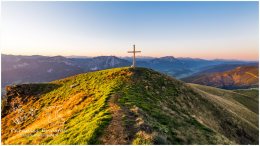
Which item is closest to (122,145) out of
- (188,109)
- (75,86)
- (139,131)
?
(139,131)

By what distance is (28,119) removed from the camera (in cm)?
3058

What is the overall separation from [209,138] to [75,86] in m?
25.4

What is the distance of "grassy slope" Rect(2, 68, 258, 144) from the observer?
1850 centimetres

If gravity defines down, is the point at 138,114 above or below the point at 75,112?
above

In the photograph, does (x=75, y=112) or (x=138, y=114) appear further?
(x=75, y=112)

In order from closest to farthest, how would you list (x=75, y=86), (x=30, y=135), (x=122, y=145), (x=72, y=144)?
(x=122, y=145)
(x=72, y=144)
(x=30, y=135)
(x=75, y=86)

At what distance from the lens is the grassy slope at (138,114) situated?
1850cm

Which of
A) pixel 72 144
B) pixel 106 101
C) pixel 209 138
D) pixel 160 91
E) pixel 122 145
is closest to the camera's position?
pixel 122 145

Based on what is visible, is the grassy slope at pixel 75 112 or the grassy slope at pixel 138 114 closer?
the grassy slope at pixel 75 112

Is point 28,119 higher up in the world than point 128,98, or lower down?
lower down

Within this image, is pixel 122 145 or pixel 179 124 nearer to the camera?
pixel 122 145

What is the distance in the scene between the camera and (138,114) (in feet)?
70.5

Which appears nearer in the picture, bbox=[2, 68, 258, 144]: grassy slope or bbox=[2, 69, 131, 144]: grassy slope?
bbox=[2, 69, 131, 144]: grassy slope

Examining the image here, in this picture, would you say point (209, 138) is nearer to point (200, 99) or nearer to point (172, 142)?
point (172, 142)
